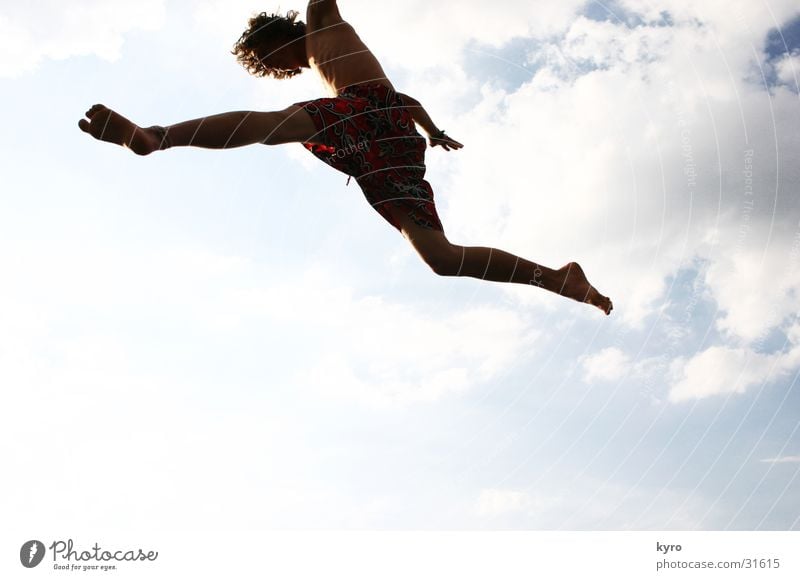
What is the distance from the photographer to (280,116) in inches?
179

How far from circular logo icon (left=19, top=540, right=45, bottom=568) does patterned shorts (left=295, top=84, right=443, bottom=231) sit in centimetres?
356

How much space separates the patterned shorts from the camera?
483 centimetres

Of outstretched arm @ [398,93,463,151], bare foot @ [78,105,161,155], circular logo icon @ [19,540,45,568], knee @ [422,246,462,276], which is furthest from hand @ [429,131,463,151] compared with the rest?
circular logo icon @ [19,540,45,568]

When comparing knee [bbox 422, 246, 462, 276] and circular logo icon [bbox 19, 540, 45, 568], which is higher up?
knee [bbox 422, 246, 462, 276]

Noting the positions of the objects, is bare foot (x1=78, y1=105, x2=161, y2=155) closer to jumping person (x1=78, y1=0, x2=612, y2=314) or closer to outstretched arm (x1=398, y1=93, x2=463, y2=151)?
jumping person (x1=78, y1=0, x2=612, y2=314)

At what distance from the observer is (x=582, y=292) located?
5.52 m

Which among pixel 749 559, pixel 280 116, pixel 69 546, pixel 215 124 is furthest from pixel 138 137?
pixel 749 559

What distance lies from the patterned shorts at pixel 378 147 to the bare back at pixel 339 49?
0.46 ft

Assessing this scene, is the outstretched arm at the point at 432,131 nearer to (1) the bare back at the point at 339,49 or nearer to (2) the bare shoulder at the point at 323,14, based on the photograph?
(1) the bare back at the point at 339,49

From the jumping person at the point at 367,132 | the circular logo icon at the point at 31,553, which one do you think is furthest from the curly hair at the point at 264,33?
the circular logo icon at the point at 31,553

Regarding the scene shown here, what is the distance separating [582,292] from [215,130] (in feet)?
9.48

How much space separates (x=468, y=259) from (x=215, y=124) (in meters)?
1.93

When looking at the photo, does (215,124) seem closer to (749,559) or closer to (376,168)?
(376,168)

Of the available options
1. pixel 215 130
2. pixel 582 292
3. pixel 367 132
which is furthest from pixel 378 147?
pixel 582 292
